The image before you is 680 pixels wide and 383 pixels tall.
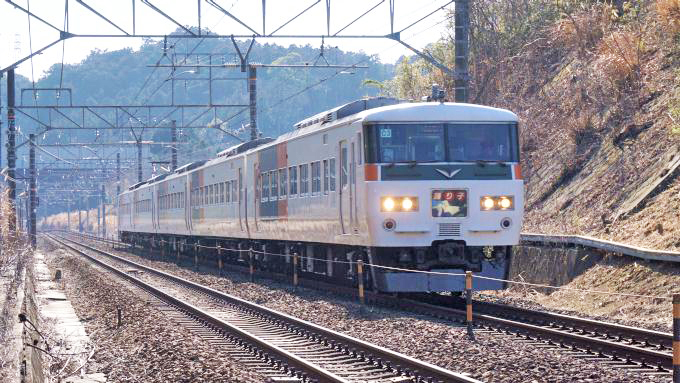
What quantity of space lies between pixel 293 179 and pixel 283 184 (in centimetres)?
99

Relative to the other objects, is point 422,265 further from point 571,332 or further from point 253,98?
point 253,98

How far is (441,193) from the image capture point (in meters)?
17.1

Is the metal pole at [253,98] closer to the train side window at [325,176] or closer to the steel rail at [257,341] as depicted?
the steel rail at [257,341]

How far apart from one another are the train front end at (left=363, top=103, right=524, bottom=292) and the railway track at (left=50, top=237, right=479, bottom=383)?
82.0 inches

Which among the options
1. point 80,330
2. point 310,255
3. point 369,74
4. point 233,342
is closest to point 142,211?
point 310,255

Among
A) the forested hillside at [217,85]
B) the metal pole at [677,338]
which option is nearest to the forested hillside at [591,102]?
the metal pole at [677,338]

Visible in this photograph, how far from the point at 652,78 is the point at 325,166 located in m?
9.08

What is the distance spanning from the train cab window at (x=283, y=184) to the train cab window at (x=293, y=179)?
36cm

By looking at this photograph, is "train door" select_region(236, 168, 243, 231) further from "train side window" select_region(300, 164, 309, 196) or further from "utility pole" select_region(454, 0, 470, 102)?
"utility pole" select_region(454, 0, 470, 102)

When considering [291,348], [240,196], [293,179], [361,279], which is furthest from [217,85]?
[291,348]

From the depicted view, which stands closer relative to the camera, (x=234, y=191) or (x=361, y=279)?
(x=361, y=279)

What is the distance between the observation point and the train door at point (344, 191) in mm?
18283

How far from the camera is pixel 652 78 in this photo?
82.5 feet

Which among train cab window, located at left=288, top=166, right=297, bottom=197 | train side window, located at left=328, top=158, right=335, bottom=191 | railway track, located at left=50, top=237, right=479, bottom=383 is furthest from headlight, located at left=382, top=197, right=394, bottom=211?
train cab window, located at left=288, top=166, right=297, bottom=197
